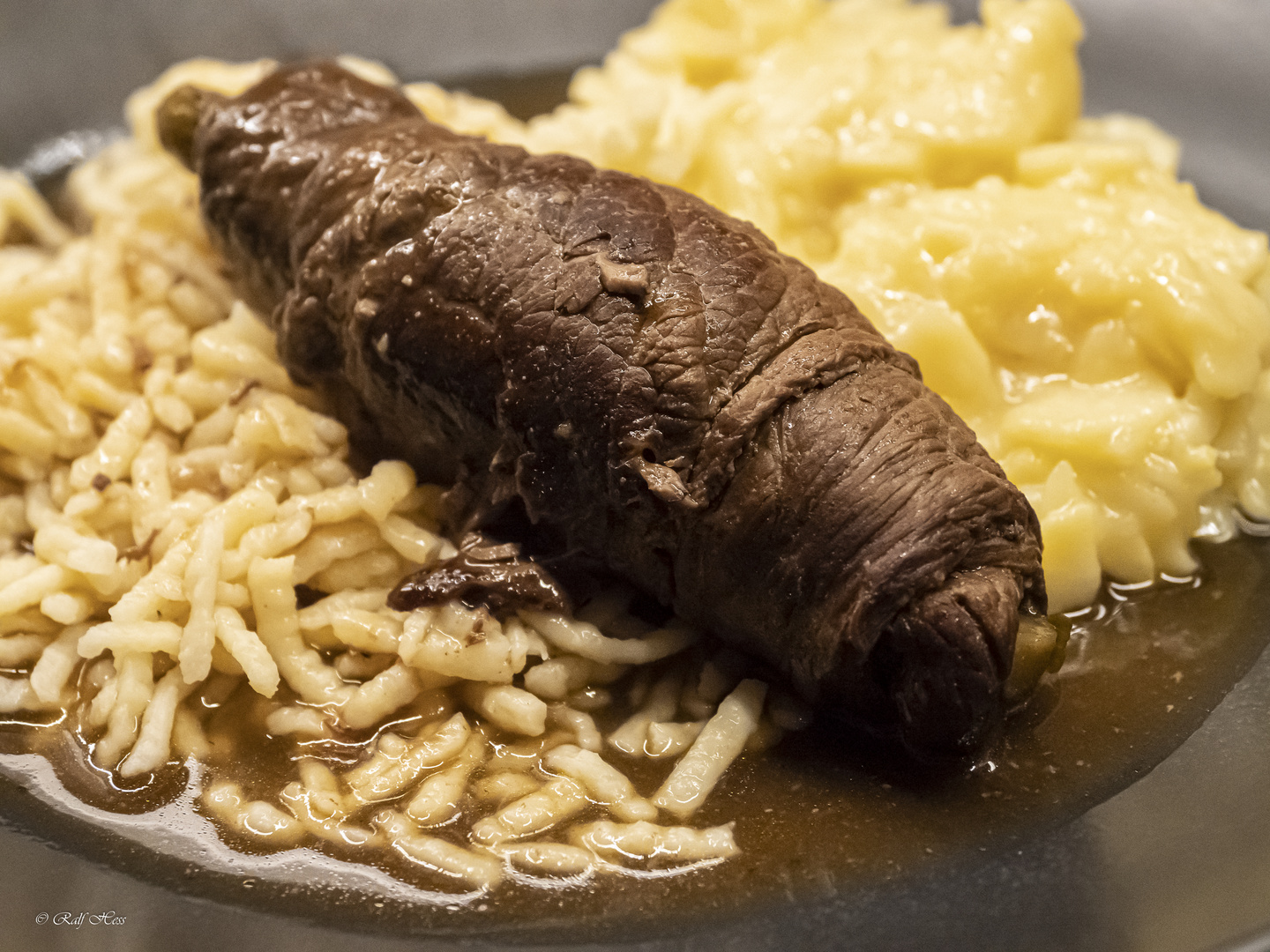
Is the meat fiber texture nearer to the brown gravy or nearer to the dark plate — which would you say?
the brown gravy

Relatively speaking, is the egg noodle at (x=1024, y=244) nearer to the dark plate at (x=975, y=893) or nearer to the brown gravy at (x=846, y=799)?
the brown gravy at (x=846, y=799)

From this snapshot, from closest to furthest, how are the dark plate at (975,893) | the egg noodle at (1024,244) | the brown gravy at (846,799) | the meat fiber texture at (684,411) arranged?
the dark plate at (975,893)
the brown gravy at (846,799)
the meat fiber texture at (684,411)
the egg noodle at (1024,244)

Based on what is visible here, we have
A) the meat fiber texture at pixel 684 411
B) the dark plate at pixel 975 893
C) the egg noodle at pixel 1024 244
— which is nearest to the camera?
the dark plate at pixel 975 893

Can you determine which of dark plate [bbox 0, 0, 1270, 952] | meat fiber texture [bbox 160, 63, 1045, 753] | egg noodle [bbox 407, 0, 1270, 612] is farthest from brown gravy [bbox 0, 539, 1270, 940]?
egg noodle [bbox 407, 0, 1270, 612]

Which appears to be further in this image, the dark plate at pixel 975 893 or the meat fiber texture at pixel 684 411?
the meat fiber texture at pixel 684 411

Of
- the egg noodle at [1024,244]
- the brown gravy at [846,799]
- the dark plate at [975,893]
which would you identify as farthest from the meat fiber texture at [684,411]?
the egg noodle at [1024,244]

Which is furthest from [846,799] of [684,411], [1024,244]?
[1024,244]

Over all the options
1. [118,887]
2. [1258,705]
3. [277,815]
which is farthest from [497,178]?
[1258,705]
